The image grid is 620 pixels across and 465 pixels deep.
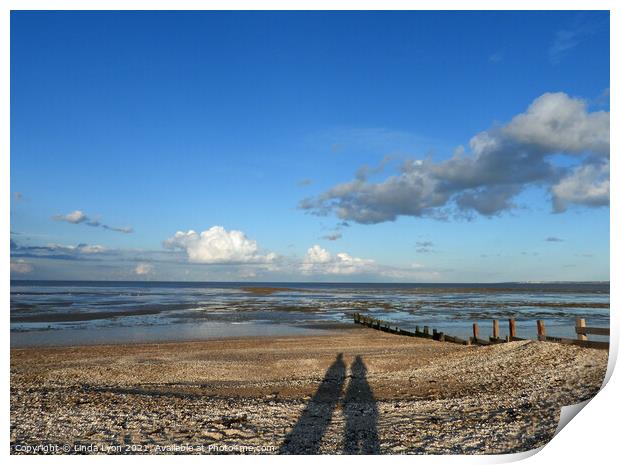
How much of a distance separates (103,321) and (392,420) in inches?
1175

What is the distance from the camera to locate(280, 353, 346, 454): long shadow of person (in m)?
7.06

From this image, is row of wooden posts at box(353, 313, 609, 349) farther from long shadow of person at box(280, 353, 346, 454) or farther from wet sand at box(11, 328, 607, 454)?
long shadow of person at box(280, 353, 346, 454)

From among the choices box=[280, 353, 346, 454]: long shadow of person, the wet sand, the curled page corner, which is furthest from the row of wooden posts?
box=[280, 353, 346, 454]: long shadow of person

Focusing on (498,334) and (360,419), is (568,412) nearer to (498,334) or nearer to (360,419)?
(360,419)

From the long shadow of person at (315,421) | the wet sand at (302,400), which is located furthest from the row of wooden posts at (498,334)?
the long shadow of person at (315,421)

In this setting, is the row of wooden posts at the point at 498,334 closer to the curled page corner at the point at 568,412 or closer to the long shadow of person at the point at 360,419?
the curled page corner at the point at 568,412

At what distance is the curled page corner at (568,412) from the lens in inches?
301

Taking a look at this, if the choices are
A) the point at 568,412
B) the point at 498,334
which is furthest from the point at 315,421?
the point at 498,334

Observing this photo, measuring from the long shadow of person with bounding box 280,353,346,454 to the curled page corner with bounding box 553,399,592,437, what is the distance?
3.82 meters

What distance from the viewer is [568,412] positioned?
7980 millimetres

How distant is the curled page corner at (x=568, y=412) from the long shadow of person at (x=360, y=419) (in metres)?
2.96
